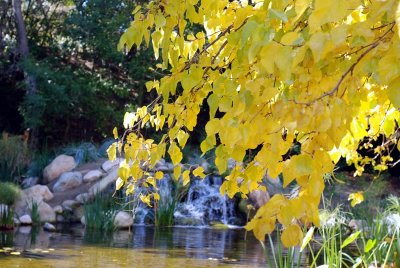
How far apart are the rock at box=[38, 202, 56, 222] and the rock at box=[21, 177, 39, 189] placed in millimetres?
1719

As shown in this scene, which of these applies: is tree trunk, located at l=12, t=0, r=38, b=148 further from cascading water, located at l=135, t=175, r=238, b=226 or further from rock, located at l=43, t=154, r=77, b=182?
cascading water, located at l=135, t=175, r=238, b=226

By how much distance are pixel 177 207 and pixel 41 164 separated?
9.71 feet

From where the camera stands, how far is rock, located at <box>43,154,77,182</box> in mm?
12039

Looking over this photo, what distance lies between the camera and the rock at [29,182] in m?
11.9

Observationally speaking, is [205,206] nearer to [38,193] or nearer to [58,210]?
[58,210]

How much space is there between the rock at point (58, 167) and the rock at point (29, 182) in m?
0.20

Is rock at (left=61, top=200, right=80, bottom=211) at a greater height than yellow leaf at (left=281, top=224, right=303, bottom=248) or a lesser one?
greater

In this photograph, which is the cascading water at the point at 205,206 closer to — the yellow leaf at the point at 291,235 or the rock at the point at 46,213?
the rock at the point at 46,213

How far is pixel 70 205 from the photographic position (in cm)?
1062

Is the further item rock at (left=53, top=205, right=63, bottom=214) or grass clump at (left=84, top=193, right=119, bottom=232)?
rock at (left=53, top=205, right=63, bottom=214)

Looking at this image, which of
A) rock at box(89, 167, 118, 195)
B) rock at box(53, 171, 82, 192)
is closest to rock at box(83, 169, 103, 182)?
rock at box(53, 171, 82, 192)

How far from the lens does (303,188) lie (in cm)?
135

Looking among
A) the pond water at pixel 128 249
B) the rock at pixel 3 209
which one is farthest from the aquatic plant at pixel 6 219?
the pond water at pixel 128 249

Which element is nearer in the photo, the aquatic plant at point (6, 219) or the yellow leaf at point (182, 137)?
the yellow leaf at point (182, 137)
